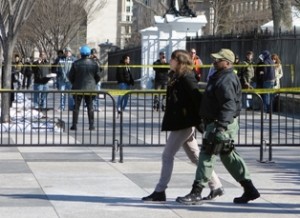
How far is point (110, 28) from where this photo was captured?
80875 millimetres

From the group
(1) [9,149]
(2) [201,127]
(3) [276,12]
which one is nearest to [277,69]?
(3) [276,12]

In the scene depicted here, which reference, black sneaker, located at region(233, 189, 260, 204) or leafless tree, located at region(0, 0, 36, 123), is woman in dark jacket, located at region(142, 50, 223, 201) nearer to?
black sneaker, located at region(233, 189, 260, 204)

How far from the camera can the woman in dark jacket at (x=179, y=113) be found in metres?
10.5

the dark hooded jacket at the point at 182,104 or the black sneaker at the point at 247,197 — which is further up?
the dark hooded jacket at the point at 182,104

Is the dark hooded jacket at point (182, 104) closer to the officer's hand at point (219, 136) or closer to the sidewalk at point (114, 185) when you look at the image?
the officer's hand at point (219, 136)

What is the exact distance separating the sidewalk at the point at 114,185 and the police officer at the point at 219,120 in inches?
15.3

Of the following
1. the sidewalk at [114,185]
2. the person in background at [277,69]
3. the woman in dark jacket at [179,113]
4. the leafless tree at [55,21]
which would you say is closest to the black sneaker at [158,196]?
the woman in dark jacket at [179,113]

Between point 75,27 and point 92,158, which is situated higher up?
point 75,27

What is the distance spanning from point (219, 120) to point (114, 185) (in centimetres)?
231

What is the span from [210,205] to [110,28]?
233 feet

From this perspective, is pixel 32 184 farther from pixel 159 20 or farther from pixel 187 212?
pixel 159 20

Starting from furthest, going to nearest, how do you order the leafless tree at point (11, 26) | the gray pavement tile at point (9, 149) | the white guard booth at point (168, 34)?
the white guard booth at point (168, 34), the leafless tree at point (11, 26), the gray pavement tile at point (9, 149)

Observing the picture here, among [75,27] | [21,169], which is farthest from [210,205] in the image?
[75,27]

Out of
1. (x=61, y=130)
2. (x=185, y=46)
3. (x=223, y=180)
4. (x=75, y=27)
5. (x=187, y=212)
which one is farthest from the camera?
(x=75, y=27)
